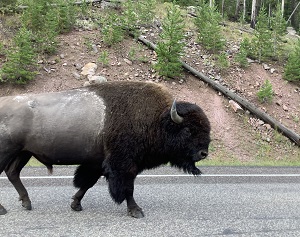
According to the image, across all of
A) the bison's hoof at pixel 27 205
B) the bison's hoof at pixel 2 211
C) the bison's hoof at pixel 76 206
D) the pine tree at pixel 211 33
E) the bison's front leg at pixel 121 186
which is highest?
the bison's front leg at pixel 121 186

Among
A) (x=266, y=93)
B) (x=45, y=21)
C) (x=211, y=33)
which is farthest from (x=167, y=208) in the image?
(x=211, y=33)

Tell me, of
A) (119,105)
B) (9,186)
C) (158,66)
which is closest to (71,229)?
(119,105)

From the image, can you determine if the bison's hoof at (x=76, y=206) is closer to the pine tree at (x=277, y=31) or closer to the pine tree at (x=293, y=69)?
the pine tree at (x=293, y=69)

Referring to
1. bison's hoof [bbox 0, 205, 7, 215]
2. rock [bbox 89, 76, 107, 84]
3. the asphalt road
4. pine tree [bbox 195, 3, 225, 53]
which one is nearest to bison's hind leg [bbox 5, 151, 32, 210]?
the asphalt road

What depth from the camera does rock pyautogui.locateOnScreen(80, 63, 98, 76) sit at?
1605cm

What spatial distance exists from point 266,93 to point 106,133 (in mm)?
11606

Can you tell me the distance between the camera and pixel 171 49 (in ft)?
52.7

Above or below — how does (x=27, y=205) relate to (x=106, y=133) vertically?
below

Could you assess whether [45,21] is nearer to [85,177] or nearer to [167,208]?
[85,177]

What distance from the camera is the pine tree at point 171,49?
1598cm

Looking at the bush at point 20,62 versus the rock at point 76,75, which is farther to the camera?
the rock at point 76,75

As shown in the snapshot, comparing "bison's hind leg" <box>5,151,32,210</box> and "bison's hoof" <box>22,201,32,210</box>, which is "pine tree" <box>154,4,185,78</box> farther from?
"bison's hoof" <box>22,201,32,210</box>

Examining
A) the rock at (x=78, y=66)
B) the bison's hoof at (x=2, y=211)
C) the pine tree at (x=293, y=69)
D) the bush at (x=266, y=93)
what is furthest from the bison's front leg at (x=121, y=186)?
the pine tree at (x=293, y=69)

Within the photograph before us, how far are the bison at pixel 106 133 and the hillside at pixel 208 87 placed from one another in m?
7.81
